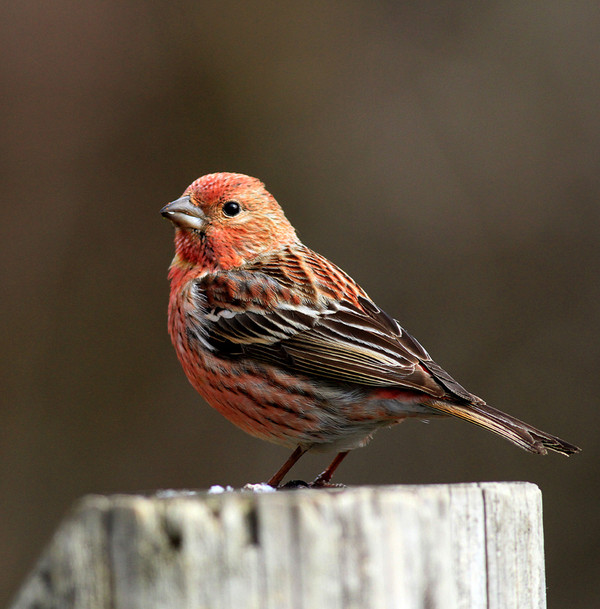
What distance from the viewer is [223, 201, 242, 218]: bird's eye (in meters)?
6.28

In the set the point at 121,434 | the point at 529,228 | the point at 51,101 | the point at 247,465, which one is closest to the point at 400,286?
the point at 529,228

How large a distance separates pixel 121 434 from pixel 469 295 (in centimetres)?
382

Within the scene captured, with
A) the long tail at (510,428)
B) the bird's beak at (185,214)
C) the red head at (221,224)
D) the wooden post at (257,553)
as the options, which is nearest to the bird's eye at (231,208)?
the red head at (221,224)

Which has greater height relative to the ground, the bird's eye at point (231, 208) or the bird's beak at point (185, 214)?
the bird's beak at point (185, 214)

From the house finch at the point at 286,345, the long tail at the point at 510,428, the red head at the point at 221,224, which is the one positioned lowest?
the long tail at the point at 510,428

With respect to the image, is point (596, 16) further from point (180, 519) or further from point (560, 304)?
point (180, 519)

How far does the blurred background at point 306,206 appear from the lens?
10.0 meters

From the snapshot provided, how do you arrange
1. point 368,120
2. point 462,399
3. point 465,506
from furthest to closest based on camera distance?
point 368,120 < point 462,399 < point 465,506

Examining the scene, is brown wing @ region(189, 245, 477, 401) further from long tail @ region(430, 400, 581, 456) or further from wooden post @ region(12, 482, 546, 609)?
wooden post @ region(12, 482, 546, 609)

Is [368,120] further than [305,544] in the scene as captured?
Yes

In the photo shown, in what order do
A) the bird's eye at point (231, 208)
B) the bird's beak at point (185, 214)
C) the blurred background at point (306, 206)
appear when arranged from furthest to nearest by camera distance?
the blurred background at point (306, 206)
the bird's eye at point (231, 208)
the bird's beak at point (185, 214)

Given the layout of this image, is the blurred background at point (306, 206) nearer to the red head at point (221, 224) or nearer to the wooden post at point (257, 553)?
the red head at point (221, 224)

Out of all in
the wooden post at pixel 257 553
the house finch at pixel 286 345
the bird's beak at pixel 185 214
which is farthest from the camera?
the bird's beak at pixel 185 214

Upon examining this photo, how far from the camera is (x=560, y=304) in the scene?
397 inches
